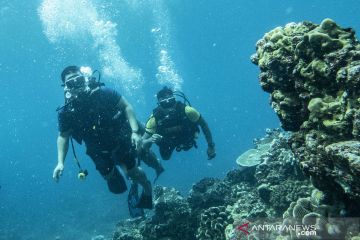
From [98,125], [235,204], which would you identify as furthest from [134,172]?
[235,204]

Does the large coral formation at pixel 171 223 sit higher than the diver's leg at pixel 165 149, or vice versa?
the diver's leg at pixel 165 149

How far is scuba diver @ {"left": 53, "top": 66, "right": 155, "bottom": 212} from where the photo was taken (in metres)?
8.23

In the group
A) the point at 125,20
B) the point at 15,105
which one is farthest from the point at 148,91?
the point at 125,20

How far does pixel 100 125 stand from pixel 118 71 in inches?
3339

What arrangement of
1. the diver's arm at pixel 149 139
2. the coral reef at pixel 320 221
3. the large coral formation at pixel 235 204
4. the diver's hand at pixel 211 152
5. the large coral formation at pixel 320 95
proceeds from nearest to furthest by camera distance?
the large coral formation at pixel 320 95 → the coral reef at pixel 320 221 → the large coral formation at pixel 235 204 → the diver's arm at pixel 149 139 → the diver's hand at pixel 211 152

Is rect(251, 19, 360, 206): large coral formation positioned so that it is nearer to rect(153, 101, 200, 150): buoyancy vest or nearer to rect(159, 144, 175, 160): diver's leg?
rect(153, 101, 200, 150): buoyancy vest

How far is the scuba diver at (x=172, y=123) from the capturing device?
10.2m

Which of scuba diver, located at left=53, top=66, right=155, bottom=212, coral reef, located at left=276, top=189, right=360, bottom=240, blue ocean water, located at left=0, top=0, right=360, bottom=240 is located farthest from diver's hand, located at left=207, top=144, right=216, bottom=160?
blue ocean water, located at left=0, top=0, right=360, bottom=240

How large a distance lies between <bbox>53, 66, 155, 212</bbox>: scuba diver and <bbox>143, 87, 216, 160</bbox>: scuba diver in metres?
1.48

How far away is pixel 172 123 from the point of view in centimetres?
1026

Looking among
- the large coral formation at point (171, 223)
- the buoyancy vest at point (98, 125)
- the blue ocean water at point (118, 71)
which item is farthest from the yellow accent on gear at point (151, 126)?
the blue ocean water at point (118, 71)

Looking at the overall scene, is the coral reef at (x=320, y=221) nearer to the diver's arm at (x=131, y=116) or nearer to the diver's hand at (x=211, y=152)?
the diver's arm at (x=131, y=116)

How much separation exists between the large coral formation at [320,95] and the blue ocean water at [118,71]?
19305 millimetres

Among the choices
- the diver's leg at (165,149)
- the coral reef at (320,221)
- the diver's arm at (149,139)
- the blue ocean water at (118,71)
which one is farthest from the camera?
the blue ocean water at (118,71)
